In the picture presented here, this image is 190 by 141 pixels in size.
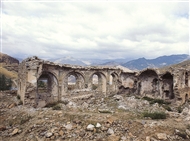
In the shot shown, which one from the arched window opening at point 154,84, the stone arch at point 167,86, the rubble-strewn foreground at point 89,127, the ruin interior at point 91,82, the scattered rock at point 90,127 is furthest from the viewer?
the arched window opening at point 154,84

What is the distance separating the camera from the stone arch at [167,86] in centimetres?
2189

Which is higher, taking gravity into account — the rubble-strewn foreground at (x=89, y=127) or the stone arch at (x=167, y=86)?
the stone arch at (x=167, y=86)

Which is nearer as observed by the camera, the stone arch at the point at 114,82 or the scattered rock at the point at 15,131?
the scattered rock at the point at 15,131

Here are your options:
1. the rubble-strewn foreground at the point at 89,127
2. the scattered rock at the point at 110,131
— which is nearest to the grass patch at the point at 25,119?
the rubble-strewn foreground at the point at 89,127

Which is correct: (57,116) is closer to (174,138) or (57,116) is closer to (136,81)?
(174,138)

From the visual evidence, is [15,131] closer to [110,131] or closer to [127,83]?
[110,131]

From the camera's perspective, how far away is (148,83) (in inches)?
960

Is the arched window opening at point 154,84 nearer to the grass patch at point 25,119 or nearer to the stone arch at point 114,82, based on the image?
the stone arch at point 114,82

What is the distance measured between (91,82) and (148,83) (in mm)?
8214

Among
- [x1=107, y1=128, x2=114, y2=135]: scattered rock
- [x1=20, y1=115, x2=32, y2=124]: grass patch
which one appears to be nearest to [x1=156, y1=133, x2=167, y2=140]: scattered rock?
[x1=107, y1=128, x2=114, y2=135]: scattered rock

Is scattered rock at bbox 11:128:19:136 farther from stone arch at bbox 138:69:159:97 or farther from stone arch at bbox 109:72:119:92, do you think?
stone arch at bbox 138:69:159:97

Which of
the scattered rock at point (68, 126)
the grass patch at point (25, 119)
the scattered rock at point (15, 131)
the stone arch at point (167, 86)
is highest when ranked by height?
the stone arch at point (167, 86)

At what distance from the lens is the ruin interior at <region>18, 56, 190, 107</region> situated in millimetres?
15508

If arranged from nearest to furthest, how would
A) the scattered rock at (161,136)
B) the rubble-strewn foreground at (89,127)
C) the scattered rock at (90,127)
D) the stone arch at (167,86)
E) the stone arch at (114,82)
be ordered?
the scattered rock at (161,136)
the rubble-strewn foreground at (89,127)
the scattered rock at (90,127)
the stone arch at (167,86)
the stone arch at (114,82)
